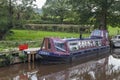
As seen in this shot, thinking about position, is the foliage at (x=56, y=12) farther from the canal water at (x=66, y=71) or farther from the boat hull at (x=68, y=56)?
the canal water at (x=66, y=71)

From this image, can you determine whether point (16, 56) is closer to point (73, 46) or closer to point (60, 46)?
point (60, 46)

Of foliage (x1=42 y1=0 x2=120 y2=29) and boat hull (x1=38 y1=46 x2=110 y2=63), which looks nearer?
boat hull (x1=38 y1=46 x2=110 y2=63)

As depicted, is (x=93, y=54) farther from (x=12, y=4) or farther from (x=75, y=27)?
(x=75, y=27)

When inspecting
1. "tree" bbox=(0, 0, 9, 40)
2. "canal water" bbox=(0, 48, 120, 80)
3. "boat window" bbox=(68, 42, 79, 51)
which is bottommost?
"canal water" bbox=(0, 48, 120, 80)

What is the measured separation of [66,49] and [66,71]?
11.1ft

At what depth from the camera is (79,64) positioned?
26219mm

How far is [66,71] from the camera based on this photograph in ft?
75.6

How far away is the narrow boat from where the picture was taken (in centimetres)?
2512

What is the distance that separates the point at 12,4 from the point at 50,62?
479 inches

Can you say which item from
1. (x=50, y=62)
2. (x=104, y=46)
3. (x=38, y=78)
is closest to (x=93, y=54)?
(x=104, y=46)

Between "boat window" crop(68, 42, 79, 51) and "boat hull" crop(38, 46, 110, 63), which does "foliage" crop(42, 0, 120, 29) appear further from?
"boat window" crop(68, 42, 79, 51)

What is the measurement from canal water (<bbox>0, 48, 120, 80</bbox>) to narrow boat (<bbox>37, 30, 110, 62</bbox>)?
24.1 inches

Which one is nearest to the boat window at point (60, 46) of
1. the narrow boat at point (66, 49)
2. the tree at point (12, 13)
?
the narrow boat at point (66, 49)

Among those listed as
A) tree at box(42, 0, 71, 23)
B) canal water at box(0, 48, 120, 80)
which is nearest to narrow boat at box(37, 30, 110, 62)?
canal water at box(0, 48, 120, 80)
